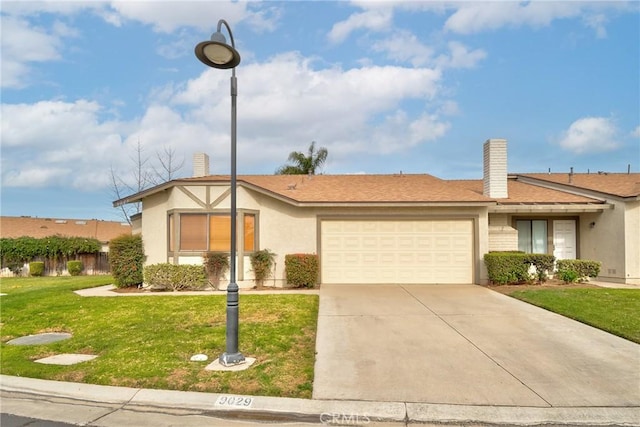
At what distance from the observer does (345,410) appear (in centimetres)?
471

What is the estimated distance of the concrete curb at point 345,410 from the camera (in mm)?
4504

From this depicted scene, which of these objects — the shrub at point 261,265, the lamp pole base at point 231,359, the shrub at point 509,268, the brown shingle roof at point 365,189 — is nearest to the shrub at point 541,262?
the shrub at point 509,268

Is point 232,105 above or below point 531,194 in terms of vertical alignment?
above

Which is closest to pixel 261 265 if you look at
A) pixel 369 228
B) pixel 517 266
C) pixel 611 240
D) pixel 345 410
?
pixel 369 228

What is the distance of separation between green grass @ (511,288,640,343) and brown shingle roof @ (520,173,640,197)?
4665mm

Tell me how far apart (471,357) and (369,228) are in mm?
8044

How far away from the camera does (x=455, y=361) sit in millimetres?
6258

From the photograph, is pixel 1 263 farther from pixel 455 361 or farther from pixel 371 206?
pixel 455 361

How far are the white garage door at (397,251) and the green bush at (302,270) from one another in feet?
3.15

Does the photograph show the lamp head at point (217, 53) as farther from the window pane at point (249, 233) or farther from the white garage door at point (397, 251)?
the white garage door at point (397, 251)

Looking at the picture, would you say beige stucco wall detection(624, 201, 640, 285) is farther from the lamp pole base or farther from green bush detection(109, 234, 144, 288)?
green bush detection(109, 234, 144, 288)

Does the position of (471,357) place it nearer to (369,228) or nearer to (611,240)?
(369,228)

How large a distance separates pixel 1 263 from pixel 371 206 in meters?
27.4

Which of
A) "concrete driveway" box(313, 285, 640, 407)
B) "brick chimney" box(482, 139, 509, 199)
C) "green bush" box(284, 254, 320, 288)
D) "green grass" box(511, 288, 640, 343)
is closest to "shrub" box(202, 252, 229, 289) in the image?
"green bush" box(284, 254, 320, 288)
